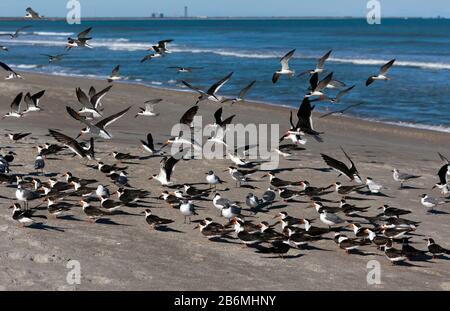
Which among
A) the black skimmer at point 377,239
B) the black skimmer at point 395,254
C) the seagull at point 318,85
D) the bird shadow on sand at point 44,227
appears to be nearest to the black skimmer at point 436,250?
the black skimmer at point 395,254

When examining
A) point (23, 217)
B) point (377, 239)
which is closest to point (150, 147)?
point (23, 217)

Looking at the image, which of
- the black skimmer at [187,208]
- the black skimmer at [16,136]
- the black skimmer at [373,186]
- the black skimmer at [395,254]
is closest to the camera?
the black skimmer at [395,254]

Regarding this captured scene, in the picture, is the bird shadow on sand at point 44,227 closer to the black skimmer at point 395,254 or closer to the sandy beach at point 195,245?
the sandy beach at point 195,245

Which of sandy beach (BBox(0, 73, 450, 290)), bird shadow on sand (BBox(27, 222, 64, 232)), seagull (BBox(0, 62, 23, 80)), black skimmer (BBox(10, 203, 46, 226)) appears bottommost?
sandy beach (BBox(0, 73, 450, 290))

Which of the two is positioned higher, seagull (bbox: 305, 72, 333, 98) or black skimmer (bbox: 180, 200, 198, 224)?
seagull (bbox: 305, 72, 333, 98)

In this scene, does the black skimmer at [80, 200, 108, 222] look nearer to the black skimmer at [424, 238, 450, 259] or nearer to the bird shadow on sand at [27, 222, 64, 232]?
the bird shadow on sand at [27, 222, 64, 232]

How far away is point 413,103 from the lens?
29.6 metres

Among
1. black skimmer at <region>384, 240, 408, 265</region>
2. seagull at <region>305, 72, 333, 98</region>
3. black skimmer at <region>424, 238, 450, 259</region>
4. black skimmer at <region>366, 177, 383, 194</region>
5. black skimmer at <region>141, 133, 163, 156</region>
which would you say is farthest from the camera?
seagull at <region>305, 72, 333, 98</region>

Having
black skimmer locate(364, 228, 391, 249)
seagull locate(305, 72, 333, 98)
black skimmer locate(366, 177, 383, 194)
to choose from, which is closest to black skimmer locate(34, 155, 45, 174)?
black skimmer locate(366, 177, 383, 194)

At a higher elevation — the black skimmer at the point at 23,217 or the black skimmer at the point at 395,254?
the black skimmer at the point at 23,217

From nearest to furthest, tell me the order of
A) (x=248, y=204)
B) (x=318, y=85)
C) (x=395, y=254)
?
(x=395, y=254), (x=248, y=204), (x=318, y=85)

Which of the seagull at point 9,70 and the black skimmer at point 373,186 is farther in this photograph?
the seagull at point 9,70

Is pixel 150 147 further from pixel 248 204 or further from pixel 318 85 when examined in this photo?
pixel 318 85

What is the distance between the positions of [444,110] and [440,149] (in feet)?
25.5
